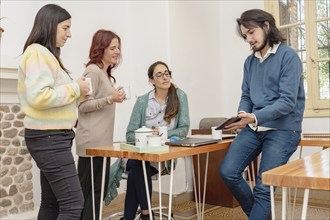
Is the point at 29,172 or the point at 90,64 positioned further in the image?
the point at 29,172

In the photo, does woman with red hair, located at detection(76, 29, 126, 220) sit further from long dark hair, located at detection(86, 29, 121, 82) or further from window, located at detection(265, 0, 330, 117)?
window, located at detection(265, 0, 330, 117)

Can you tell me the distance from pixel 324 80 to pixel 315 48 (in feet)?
1.02

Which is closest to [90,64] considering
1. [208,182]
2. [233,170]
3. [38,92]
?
[38,92]

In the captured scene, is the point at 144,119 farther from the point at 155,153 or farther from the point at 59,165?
the point at 59,165

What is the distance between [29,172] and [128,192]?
88cm

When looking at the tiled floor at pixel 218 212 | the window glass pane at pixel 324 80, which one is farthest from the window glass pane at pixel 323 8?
the tiled floor at pixel 218 212

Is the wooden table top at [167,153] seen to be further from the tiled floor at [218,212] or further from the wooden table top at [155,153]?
the tiled floor at [218,212]

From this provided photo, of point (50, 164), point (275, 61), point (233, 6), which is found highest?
point (233, 6)

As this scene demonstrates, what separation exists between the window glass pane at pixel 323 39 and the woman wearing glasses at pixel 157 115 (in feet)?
5.27

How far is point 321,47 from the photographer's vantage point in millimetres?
3242

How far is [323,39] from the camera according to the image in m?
3.23

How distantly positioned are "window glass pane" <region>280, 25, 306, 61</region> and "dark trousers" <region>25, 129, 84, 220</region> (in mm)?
2663

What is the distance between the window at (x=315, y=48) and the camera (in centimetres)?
321

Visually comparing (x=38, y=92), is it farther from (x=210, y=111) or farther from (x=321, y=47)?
(x=321, y=47)
